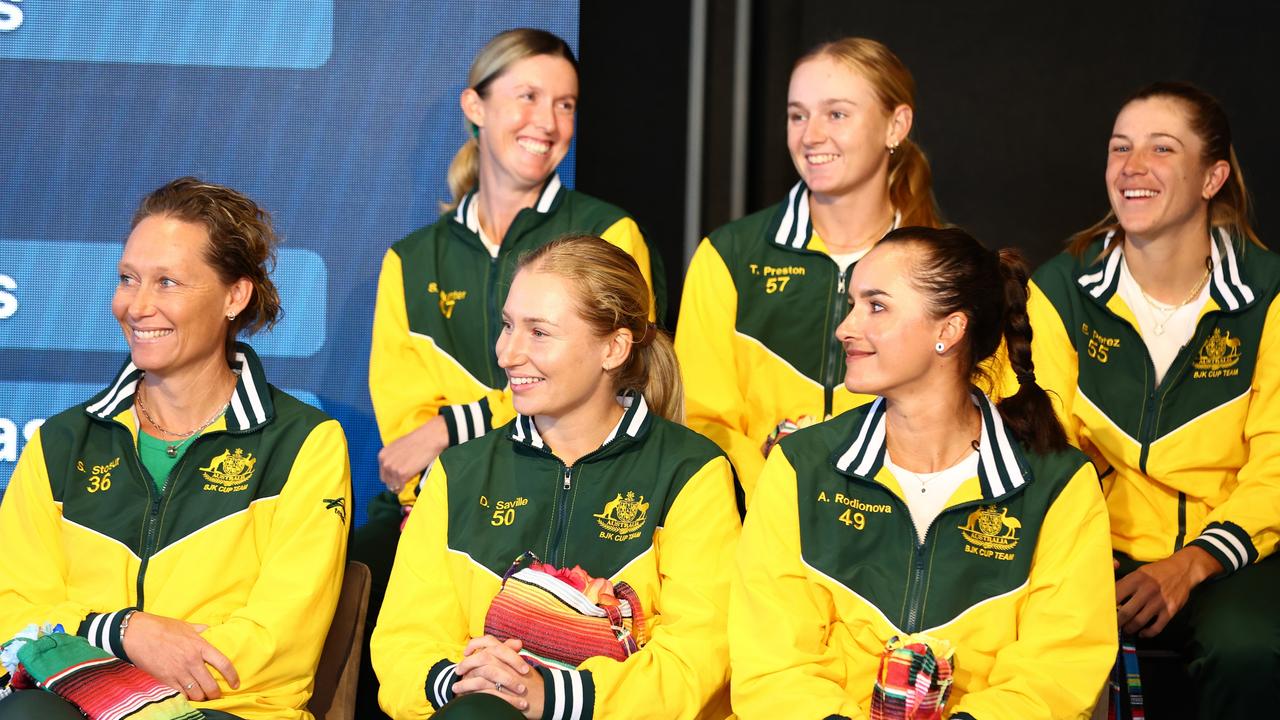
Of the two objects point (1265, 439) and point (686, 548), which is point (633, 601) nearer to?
point (686, 548)

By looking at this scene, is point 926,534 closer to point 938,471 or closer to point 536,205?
point 938,471

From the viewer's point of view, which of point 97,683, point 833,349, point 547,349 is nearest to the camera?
point 97,683

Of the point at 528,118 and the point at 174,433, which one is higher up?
the point at 528,118

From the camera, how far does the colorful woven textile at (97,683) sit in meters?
2.21

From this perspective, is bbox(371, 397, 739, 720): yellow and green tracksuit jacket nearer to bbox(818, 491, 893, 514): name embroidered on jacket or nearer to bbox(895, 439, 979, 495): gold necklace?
bbox(818, 491, 893, 514): name embroidered on jacket

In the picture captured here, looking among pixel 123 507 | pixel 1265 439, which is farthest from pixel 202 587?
pixel 1265 439

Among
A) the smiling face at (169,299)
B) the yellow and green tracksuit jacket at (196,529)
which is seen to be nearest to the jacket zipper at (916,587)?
the yellow and green tracksuit jacket at (196,529)

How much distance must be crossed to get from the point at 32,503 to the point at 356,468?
133cm

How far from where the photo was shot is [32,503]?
252 centimetres

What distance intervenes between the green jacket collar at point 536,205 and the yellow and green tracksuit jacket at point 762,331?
41 cm

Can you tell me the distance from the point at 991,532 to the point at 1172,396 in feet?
3.33

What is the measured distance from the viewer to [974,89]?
13.2ft

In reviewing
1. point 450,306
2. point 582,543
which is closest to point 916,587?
point 582,543

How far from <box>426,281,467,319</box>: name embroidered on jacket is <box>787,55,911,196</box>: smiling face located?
868 mm
